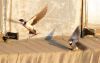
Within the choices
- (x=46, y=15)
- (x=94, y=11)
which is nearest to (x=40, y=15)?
(x=46, y=15)

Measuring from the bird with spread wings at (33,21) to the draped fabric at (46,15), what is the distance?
72 mm

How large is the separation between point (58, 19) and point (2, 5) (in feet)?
4.22

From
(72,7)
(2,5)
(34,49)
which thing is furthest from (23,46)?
(72,7)

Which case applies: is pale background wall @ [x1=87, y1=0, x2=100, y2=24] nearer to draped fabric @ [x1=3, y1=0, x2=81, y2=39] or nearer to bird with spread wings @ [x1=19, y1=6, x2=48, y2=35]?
draped fabric @ [x1=3, y1=0, x2=81, y2=39]

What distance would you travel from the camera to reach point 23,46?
7.79 meters

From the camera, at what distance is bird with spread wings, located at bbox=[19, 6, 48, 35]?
827 cm

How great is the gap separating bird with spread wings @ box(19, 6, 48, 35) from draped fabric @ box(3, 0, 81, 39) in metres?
0.07

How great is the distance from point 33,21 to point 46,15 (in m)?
0.36

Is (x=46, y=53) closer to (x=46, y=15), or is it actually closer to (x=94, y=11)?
(x=46, y=15)

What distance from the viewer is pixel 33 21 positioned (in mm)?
8336

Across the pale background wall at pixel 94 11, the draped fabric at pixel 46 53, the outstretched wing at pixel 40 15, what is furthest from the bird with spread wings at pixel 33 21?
the pale background wall at pixel 94 11

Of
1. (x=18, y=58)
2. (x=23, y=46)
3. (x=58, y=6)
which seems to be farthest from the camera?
(x=58, y=6)

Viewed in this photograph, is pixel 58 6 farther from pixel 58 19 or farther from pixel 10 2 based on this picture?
pixel 10 2

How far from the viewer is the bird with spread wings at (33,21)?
8269 millimetres
